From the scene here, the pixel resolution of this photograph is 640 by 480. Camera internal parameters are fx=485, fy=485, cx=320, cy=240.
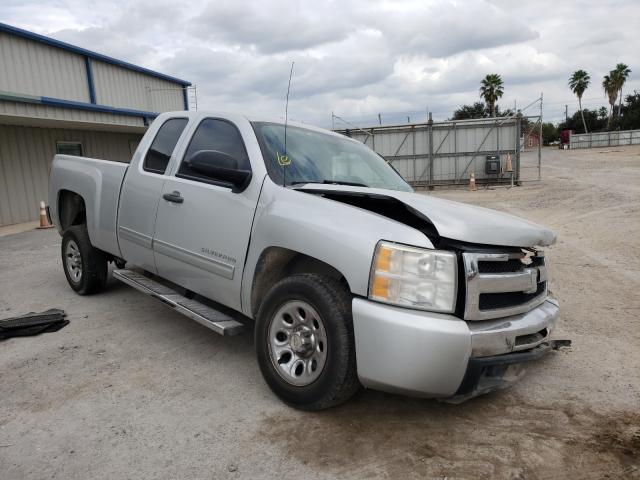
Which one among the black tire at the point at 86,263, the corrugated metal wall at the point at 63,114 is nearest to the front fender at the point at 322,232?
the black tire at the point at 86,263

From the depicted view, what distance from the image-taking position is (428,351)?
239 cm

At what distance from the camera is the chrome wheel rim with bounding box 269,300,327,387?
278 cm

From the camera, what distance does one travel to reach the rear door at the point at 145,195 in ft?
13.6

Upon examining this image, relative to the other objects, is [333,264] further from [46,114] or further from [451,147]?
[451,147]

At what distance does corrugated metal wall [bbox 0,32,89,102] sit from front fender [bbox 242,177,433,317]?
569 inches

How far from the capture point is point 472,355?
8.07ft

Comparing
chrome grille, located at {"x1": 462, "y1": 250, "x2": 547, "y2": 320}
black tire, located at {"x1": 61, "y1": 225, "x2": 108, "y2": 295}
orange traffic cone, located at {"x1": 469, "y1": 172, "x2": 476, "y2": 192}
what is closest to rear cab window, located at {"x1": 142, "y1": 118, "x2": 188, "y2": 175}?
black tire, located at {"x1": 61, "y1": 225, "x2": 108, "y2": 295}

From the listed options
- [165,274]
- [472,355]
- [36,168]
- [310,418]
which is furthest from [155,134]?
[36,168]

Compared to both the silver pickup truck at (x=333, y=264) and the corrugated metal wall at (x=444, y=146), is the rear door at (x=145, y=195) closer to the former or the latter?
the silver pickup truck at (x=333, y=264)

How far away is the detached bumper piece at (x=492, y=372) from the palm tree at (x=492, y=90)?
63.7 metres

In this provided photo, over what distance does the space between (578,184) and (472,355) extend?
682 inches

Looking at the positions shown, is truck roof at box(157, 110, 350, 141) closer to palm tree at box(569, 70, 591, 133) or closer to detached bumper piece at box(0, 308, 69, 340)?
detached bumper piece at box(0, 308, 69, 340)

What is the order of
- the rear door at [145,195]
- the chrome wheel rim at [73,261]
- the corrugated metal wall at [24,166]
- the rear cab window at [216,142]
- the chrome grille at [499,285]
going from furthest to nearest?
the corrugated metal wall at [24,166] < the chrome wheel rim at [73,261] < the rear door at [145,195] < the rear cab window at [216,142] < the chrome grille at [499,285]

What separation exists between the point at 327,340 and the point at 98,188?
335 cm
